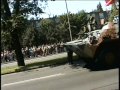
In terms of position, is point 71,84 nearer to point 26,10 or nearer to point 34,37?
point 26,10

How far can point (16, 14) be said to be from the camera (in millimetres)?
19453

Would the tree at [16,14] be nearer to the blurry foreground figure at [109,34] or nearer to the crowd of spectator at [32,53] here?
the blurry foreground figure at [109,34]

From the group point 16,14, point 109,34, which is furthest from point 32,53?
point 109,34

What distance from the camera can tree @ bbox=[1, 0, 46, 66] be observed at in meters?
18.8

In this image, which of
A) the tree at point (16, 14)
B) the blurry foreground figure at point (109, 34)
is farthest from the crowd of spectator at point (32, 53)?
the blurry foreground figure at point (109, 34)

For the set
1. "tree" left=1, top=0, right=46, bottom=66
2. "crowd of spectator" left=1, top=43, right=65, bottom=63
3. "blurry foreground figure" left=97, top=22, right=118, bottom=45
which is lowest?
"crowd of spectator" left=1, top=43, right=65, bottom=63

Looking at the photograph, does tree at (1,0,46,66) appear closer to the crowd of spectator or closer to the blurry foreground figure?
the blurry foreground figure

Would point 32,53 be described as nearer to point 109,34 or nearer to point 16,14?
point 16,14

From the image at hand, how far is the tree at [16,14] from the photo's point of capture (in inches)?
741

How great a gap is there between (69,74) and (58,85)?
237cm

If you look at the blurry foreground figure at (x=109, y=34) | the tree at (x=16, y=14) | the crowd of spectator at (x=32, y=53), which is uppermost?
the tree at (x=16, y=14)

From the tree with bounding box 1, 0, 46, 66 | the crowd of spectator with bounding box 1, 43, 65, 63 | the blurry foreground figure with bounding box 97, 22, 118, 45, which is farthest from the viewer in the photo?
the crowd of spectator with bounding box 1, 43, 65, 63

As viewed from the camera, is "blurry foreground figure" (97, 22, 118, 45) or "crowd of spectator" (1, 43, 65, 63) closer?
"blurry foreground figure" (97, 22, 118, 45)

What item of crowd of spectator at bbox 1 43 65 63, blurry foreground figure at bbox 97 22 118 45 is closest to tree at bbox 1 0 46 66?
blurry foreground figure at bbox 97 22 118 45
